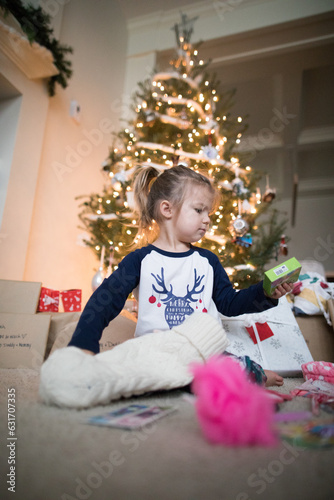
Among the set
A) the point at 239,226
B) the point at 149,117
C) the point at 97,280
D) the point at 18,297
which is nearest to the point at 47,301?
the point at 18,297

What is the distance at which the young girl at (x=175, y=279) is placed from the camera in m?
0.91

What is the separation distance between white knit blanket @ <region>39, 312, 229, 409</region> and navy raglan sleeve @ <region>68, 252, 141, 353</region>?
9cm

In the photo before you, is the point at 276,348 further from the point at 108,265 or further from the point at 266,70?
the point at 266,70

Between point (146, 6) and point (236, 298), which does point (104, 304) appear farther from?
point (146, 6)

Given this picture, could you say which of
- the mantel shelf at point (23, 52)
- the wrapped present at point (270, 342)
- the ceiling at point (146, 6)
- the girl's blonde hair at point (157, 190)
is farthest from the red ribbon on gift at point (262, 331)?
the ceiling at point (146, 6)

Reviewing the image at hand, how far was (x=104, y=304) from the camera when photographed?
0.86m

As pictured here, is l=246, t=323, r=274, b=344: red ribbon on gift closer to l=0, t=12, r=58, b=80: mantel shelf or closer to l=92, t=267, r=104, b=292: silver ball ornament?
l=92, t=267, r=104, b=292: silver ball ornament

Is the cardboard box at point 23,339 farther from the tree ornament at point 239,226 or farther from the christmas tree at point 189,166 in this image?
the tree ornament at point 239,226

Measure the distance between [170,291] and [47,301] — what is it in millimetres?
653

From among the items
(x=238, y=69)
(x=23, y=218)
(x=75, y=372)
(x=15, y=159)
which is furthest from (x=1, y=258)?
(x=238, y=69)

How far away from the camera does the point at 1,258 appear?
160 cm

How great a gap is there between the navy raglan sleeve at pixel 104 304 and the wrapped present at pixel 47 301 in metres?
0.54

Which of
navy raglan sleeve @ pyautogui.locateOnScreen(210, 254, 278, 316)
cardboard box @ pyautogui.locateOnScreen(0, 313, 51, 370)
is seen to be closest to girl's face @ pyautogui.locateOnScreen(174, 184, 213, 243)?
navy raglan sleeve @ pyautogui.locateOnScreen(210, 254, 278, 316)

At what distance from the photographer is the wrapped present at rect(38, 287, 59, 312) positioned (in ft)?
4.43
